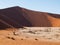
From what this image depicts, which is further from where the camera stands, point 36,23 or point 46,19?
point 46,19

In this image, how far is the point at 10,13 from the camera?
33.8 meters

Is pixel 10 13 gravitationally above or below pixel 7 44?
above

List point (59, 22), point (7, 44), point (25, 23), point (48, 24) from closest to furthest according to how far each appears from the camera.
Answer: point (7, 44)
point (25, 23)
point (48, 24)
point (59, 22)

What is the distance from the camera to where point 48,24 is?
3369 centimetres

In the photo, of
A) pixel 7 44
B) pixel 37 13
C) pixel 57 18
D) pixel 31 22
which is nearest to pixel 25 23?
pixel 31 22

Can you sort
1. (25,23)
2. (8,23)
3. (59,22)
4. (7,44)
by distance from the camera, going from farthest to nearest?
(59,22), (25,23), (8,23), (7,44)

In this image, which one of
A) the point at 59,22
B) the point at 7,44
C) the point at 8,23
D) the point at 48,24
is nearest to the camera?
the point at 7,44

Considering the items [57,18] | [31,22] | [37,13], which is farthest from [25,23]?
[57,18]

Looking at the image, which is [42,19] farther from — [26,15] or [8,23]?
[8,23]

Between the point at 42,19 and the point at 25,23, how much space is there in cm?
471

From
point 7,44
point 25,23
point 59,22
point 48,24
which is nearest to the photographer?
point 7,44

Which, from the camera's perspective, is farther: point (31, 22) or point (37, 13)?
point (37, 13)

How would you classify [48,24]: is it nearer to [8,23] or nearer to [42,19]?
[42,19]

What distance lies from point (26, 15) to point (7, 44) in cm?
2172
